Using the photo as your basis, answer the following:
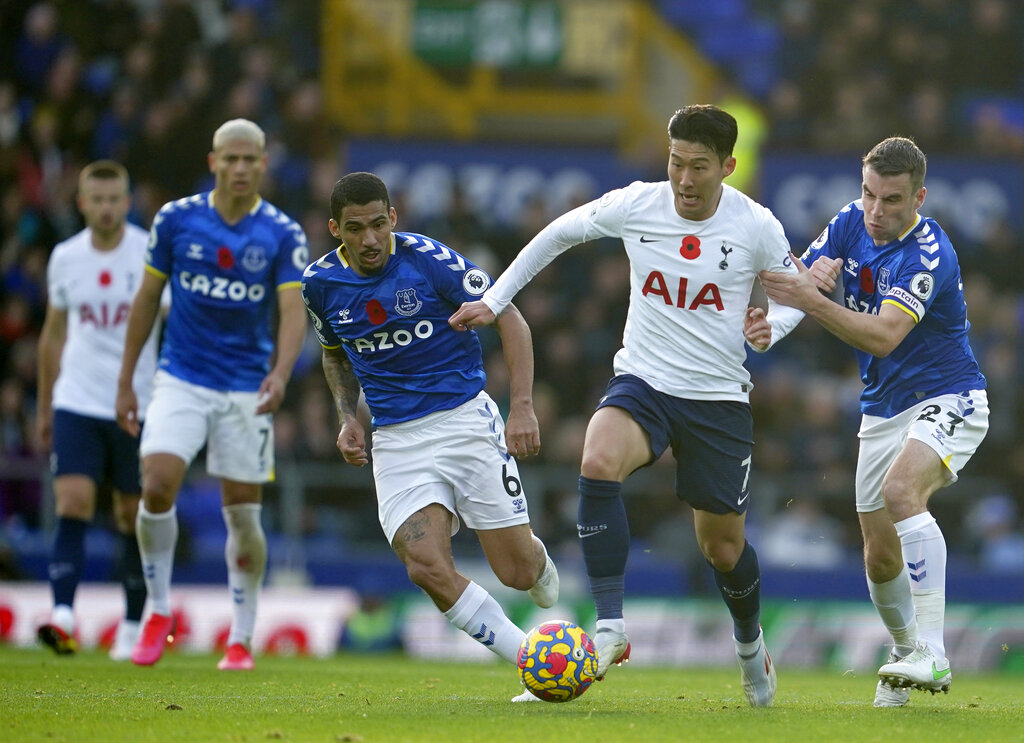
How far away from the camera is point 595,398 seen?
1598 cm

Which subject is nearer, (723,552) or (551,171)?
(723,552)

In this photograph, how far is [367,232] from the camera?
23.1ft

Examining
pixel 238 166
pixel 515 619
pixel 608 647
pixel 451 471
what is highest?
pixel 238 166

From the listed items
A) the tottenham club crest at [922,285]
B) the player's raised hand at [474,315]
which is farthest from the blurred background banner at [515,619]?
the tottenham club crest at [922,285]

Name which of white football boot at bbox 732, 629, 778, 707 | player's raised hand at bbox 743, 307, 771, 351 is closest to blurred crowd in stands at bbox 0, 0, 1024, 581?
white football boot at bbox 732, 629, 778, 707

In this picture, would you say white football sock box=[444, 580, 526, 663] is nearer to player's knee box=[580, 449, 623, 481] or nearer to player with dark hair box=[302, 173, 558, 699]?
player with dark hair box=[302, 173, 558, 699]

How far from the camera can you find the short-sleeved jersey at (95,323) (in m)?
10.1

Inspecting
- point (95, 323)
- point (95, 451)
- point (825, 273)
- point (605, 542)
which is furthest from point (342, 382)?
point (95, 323)

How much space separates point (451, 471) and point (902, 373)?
87.3 inches

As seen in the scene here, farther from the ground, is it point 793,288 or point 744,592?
point 793,288

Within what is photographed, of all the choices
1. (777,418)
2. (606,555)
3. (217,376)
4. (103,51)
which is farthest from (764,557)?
(103,51)

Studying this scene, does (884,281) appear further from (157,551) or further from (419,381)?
(157,551)

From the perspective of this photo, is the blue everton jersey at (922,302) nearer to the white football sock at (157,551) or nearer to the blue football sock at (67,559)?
the white football sock at (157,551)

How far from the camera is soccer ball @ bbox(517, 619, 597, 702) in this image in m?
6.46
